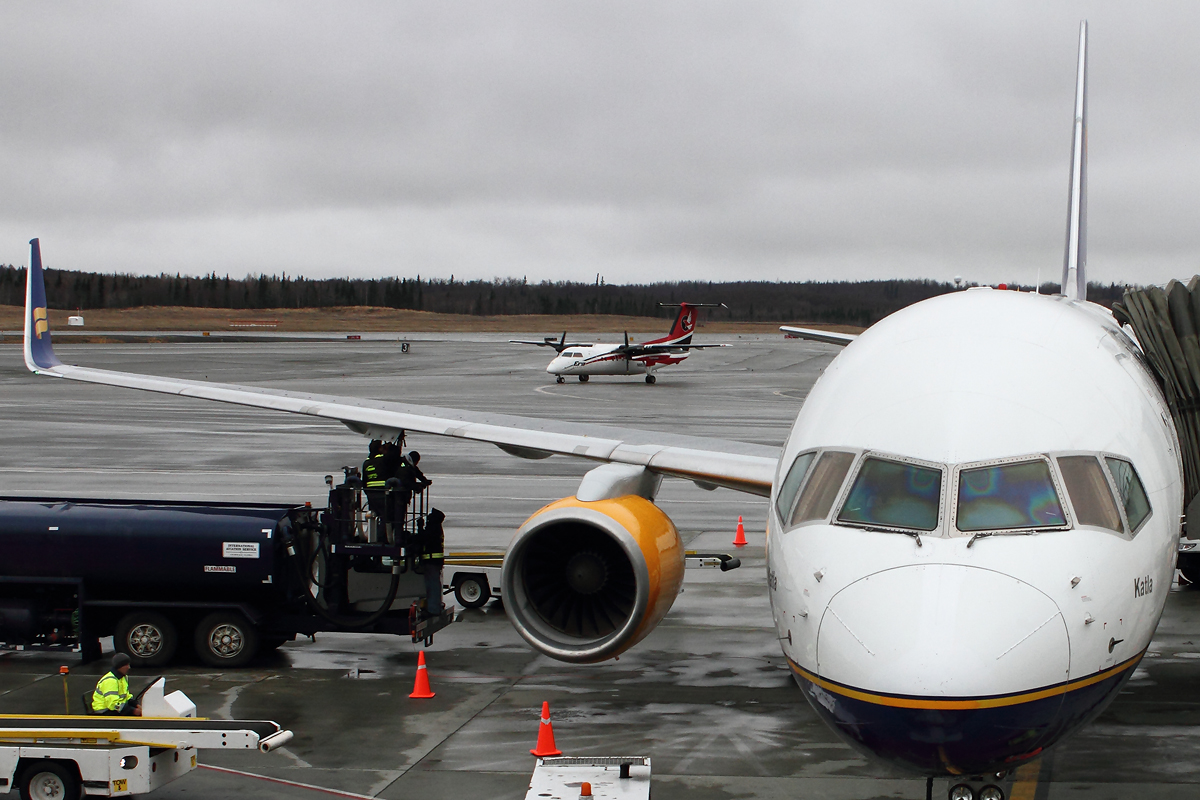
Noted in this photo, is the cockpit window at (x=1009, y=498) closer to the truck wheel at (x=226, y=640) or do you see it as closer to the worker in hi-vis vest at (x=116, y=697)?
the worker in hi-vis vest at (x=116, y=697)

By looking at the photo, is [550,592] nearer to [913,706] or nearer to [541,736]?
[541,736]

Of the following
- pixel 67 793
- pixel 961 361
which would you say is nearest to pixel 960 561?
pixel 961 361

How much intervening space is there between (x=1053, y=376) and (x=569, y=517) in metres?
5.01

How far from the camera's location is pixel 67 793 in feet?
34.3

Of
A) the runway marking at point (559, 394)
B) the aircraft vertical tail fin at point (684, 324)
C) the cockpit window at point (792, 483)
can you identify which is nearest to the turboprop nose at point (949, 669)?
the cockpit window at point (792, 483)

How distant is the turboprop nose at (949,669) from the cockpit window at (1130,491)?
4.25 ft

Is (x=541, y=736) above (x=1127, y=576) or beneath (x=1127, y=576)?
beneath

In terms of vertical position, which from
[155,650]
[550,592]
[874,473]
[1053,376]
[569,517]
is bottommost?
[155,650]

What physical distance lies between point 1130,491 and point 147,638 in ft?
40.5

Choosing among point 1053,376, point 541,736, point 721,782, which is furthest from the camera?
point 541,736

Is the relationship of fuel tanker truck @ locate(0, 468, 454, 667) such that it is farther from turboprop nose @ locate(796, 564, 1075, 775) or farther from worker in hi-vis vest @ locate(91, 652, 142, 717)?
turboprop nose @ locate(796, 564, 1075, 775)

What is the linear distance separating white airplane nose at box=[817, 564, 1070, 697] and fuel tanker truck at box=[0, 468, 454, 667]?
9.10m

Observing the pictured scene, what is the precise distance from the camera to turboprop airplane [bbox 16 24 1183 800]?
686cm

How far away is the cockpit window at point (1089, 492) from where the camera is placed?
7.64m
